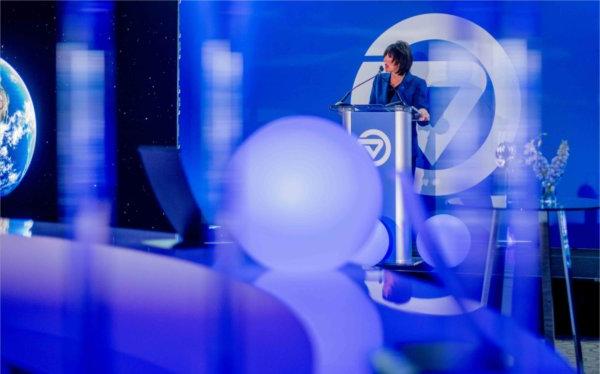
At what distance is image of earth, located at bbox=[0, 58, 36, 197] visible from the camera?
16.5 ft

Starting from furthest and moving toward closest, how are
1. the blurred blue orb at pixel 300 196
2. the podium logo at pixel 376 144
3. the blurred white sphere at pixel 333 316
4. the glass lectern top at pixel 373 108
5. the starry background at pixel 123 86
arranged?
the starry background at pixel 123 86
the podium logo at pixel 376 144
the glass lectern top at pixel 373 108
the blurred blue orb at pixel 300 196
the blurred white sphere at pixel 333 316

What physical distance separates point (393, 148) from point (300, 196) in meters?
2.15

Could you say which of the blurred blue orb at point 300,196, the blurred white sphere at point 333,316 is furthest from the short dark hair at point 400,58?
the blurred white sphere at point 333,316

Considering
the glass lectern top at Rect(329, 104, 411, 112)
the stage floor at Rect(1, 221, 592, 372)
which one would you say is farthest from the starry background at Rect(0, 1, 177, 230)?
the stage floor at Rect(1, 221, 592, 372)

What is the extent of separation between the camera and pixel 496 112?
4949 millimetres

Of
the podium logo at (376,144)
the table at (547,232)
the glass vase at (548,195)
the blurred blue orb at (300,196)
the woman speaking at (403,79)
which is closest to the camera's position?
the blurred blue orb at (300,196)

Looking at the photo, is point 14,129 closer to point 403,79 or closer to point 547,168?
point 403,79

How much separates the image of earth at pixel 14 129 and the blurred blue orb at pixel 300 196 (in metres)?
4.06

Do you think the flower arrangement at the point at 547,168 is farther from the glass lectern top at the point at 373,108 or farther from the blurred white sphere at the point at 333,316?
the blurred white sphere at the point at 333,316

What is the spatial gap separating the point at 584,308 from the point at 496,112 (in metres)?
2.00

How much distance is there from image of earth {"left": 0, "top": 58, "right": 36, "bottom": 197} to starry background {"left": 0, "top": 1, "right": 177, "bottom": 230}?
0.08m

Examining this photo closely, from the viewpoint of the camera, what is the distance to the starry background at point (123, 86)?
4828mm

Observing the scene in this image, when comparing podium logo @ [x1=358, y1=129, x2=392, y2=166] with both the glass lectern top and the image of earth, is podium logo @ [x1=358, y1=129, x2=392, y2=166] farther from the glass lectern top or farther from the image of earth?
the image of earth

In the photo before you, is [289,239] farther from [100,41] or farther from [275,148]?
[100,41]
